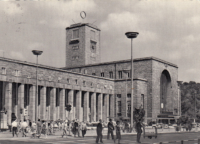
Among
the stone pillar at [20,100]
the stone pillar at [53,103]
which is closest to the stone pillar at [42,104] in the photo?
the stone pillar at [53,103]

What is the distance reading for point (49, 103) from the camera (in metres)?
58.4

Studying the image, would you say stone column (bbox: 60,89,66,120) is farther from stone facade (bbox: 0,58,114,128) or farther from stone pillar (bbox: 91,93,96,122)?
stone pillar (bbox: 91,93,96,122)

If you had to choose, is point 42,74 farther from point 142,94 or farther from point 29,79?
point 142,94

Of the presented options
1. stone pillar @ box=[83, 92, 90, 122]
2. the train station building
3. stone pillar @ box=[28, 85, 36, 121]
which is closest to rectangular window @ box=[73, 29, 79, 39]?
the train station building

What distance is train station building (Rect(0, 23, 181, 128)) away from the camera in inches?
1970

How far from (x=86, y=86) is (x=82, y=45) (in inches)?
960

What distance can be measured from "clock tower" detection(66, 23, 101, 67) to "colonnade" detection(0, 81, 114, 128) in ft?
60.7

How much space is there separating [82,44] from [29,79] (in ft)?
119

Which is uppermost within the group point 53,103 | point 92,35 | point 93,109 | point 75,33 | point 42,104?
point 75,33

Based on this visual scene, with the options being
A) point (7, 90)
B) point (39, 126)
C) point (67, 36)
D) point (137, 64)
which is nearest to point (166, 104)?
point (137, 64)

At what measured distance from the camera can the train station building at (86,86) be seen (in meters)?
50.0

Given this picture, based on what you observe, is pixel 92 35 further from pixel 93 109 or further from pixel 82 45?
pixel 93 109

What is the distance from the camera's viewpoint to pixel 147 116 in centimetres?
7038

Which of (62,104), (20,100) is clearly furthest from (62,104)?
(20,100)
